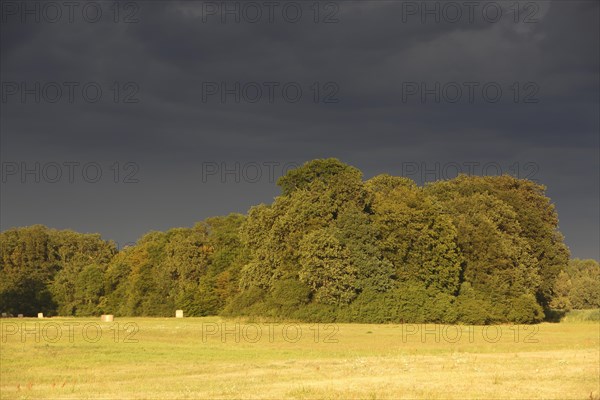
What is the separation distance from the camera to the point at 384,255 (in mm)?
73625

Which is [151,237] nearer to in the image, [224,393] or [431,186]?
[431,186]

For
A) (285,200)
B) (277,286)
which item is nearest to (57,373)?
(277,286)

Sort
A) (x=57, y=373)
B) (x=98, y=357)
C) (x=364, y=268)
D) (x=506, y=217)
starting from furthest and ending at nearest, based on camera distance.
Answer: (x=506, y=217) → (x=364, y=268) → (x=98, y=357) → (x=57, y=373)

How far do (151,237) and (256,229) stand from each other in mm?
47466

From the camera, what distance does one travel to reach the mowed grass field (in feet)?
80.4

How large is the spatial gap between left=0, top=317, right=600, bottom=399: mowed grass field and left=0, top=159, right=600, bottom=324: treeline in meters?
18.1

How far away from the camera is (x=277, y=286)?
71.1 metres
